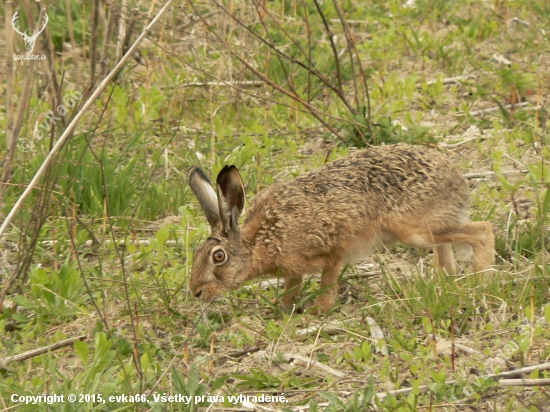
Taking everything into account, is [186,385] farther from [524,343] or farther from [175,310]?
[524,343]

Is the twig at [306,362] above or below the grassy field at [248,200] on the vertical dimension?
below

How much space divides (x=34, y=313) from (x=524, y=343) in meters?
2.93

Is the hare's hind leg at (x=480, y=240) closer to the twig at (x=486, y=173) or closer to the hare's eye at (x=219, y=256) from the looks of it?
the twig at (x=486, y=173)

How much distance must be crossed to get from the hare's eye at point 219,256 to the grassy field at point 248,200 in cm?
30

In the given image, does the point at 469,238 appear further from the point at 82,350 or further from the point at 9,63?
the point at 9,63

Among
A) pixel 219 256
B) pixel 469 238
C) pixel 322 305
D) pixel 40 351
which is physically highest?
pixel 469 238

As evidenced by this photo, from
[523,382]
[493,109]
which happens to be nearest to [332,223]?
[523,382]

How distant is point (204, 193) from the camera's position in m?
5.49

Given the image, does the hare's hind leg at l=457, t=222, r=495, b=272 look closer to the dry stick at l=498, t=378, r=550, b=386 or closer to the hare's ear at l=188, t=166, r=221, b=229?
the dry stick at l=498, t=378, r=550, b=386

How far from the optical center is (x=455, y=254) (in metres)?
6.43

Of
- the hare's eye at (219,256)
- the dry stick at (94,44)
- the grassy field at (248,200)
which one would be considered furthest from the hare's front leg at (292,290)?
the dry stick at (94,44)

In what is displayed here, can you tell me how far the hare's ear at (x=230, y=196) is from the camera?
530 cm

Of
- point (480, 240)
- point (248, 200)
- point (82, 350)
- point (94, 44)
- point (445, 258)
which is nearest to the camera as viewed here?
point (82, 350)

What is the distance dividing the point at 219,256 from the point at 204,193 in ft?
1.35
